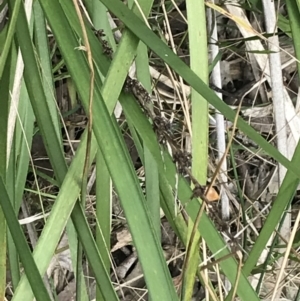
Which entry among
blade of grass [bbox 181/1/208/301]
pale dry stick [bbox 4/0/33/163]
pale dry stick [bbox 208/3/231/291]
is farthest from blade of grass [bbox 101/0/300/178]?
pale dry stick [bbox 208/3/231/291]

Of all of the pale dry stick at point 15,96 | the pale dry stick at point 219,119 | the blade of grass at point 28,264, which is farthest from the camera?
the pale dry stick at point 219,119

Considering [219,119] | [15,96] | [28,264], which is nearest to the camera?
[28,264]

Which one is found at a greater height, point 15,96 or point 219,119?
point 15,96

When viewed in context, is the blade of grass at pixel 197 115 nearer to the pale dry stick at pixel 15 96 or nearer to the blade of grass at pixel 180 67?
the blade of grass at pixel 180 67

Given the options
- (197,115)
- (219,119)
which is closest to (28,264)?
(197,115)

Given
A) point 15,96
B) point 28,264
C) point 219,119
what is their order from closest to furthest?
point 28,264 < point 15,96 < point 219,119

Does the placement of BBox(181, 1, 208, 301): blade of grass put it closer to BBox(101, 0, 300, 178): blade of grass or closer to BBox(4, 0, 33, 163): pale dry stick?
BBox(101, 0, 300, 178): blade of grass

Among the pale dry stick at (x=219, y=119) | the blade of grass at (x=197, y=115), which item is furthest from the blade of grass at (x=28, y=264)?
the pale dry stick at (x=219, y=119)

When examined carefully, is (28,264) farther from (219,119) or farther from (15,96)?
(219,119)

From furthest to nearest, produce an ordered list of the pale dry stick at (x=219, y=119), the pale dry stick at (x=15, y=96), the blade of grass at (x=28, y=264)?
1. the pale dry stick at (x=219, y=119)
2. the pale dry stick at (x=15, y=96)
3. the blade of grass at (x=28, y=264)

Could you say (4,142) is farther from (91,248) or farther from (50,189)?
(50,189)

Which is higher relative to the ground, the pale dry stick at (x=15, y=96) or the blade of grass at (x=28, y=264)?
the pale dry stick at (x=15, y=96)

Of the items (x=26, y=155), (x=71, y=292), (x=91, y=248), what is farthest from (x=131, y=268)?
(x=91, y=248)
